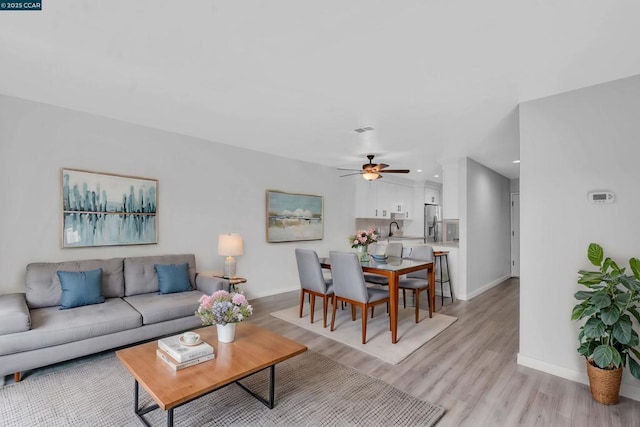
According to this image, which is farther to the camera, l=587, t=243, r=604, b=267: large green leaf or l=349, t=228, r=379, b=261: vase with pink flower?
l=349, t=228, r=379, b=261: vase with pink flower

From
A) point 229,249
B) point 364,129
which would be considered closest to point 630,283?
point 364,129

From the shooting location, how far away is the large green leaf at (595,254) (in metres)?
2.31

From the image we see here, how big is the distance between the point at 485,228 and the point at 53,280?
638 centimetres

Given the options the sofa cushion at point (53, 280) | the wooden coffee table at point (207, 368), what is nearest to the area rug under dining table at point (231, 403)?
the wooden coffee table at point (207, 368)

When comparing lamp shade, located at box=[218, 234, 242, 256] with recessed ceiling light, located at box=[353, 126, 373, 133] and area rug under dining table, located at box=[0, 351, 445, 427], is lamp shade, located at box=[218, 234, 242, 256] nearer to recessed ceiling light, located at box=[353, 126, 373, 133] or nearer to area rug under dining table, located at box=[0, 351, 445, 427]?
area rug under dining table, located at box=[0, 351, 445, 427]

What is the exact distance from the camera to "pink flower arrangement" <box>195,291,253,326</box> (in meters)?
2.21

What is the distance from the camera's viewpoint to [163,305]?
3133 mm

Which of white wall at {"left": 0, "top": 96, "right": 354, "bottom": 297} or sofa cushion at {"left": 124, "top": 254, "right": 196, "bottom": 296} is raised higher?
white wall at {"left": 0, "top": 96, "right": 354, "bottom": 297}

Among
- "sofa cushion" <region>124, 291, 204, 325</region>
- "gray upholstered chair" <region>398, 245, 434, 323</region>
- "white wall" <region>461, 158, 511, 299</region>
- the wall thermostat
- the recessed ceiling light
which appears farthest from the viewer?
"white wall" <region>461, 158, 511, 299</region>

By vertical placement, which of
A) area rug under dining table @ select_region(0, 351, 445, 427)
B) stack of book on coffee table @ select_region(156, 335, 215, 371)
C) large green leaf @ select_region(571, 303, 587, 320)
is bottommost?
area rug under dining table @ select_region(0, 351, 445, 427)

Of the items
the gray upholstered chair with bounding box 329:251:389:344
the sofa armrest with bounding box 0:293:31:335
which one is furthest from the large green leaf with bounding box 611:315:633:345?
the sofa armrest with bounding box 0:293:31:335

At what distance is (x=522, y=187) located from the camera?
9.49 feet

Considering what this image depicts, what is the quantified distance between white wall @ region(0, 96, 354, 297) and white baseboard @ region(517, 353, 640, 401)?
3696 mm

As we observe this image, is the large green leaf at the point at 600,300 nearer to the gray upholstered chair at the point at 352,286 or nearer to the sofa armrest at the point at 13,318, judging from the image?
the gray upholstered chair at the point at 352,286
